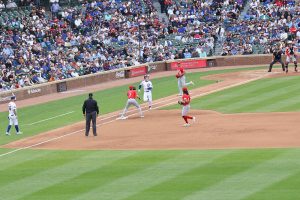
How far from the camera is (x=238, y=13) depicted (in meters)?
63.1

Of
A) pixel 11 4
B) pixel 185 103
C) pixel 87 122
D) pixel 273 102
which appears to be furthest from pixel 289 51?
pixel 87 122

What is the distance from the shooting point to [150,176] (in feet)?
72.9

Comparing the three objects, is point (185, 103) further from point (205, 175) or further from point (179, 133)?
point (205, 175)

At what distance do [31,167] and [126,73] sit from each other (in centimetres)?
3067

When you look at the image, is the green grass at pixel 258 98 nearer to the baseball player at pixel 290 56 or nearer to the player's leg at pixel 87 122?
the baseball player at pixel 290 56

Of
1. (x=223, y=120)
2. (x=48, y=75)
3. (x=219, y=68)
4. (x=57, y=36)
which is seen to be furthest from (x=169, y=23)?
(x=223, y=120)

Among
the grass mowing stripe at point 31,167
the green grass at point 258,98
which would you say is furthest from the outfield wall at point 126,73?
the grass mowing stripe at point 31,167

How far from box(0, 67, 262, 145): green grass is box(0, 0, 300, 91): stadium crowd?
563 centimetres

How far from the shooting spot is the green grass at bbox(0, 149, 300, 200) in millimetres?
20109

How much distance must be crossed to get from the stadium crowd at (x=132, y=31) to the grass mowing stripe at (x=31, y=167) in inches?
962

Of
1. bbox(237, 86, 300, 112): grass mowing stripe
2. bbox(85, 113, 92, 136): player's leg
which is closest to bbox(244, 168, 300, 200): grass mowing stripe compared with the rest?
bbox(85, 113, 92, 136): player's leg

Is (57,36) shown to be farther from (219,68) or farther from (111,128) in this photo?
(111,128)

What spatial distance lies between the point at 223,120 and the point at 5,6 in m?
30.1

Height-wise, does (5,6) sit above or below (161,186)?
above
